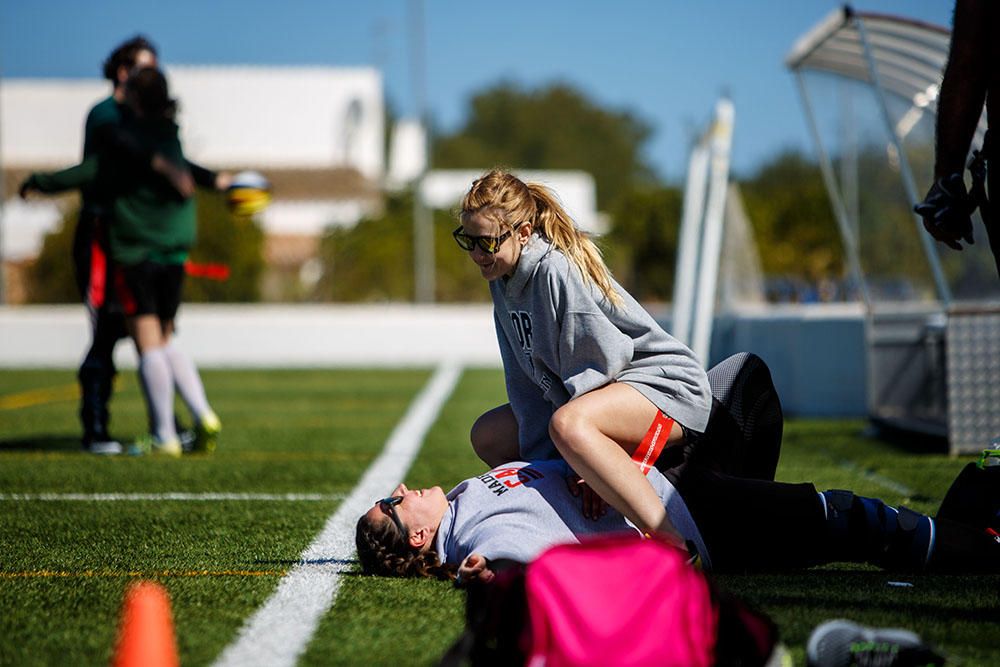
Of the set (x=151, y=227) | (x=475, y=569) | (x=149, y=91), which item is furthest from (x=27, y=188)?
(x=475, y=569)

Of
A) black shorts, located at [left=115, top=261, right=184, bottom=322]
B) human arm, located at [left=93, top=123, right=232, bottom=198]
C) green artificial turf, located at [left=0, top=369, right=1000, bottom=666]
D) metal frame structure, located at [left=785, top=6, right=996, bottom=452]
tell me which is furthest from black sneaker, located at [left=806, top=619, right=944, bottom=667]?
human arm, located at [left=93, top=123, right=232, bottom=198]

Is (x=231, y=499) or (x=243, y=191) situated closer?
(x=231, y=499)

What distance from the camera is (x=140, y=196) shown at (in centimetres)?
800

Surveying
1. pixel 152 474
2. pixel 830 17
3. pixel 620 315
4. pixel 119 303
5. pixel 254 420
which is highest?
pixel 830 17

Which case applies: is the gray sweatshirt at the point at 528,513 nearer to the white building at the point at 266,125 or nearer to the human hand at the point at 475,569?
the human hand at the point at 475,569

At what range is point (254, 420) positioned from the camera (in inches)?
445

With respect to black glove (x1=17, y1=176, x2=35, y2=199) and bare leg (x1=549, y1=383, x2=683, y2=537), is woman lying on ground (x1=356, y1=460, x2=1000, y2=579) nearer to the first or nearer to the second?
bare leg (x1=549, y1=383, x2=683, y2=537)

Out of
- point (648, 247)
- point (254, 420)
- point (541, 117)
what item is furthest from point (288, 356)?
point (541, 117)

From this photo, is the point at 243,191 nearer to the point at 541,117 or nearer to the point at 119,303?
the point at 119,303

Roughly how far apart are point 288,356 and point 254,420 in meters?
11.7

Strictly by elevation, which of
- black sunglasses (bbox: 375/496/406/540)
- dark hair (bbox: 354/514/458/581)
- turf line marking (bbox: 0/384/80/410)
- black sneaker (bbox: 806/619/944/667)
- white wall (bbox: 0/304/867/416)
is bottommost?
white wall (bbox: 0/304/867/416)

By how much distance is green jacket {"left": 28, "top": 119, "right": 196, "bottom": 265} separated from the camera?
794 centimetres

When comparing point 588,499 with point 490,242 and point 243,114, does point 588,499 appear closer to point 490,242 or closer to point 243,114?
point 490,242

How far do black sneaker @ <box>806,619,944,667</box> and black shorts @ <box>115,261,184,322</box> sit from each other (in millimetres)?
5899
